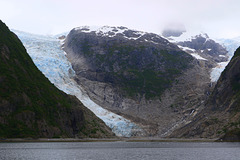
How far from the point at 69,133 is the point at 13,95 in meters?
40.4

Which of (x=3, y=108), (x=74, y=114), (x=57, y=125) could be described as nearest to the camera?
(x=3, y=108)

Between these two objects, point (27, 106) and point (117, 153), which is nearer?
point (117, 153)

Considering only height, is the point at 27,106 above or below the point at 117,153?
below

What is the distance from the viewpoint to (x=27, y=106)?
550 ft

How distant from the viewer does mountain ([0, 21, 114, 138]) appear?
516 ft

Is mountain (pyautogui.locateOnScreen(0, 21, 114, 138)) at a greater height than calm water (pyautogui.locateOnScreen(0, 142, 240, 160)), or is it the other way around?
calm water (pyautogui.locateOnScreen(0, 142, 240, 160))

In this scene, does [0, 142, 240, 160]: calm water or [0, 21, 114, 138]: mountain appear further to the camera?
[0, 21, 114, 138]: mountain

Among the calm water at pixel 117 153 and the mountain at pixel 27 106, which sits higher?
the calm water at pixel 117 153

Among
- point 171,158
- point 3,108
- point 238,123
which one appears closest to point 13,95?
point 3,108

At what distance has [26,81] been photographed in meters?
182

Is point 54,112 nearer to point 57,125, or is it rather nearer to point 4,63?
point 57,125

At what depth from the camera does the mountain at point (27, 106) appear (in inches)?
6196

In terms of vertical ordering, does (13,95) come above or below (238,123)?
above

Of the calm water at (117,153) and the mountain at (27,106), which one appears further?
the mountain at (27,106)
